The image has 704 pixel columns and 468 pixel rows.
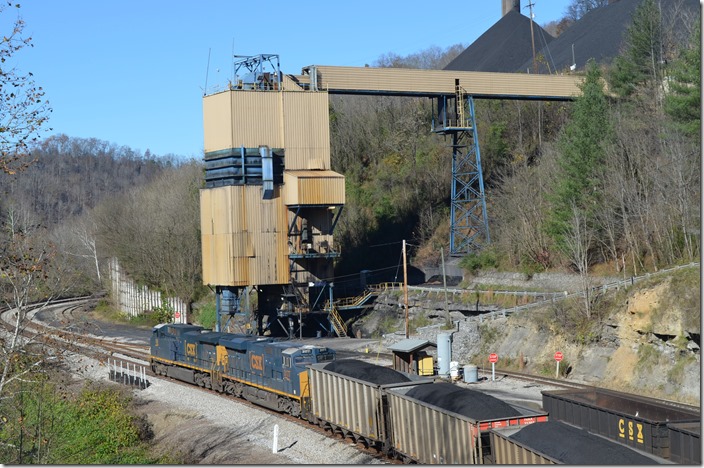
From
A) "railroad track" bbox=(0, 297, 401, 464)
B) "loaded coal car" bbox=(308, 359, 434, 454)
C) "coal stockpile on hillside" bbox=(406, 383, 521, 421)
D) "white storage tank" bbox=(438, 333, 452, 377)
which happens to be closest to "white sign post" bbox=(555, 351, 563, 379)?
"white storage tank" bbox=(438, 333, 452, 377)

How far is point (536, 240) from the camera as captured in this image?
5488 centimetres

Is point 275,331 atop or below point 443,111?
below

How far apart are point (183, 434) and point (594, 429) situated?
50.5 ft

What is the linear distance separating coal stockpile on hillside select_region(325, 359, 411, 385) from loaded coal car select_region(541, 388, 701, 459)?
17.4 feet

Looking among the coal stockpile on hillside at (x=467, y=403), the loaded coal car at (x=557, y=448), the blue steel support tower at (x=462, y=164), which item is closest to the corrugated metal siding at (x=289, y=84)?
the blue steel support tower at (x=462, y=164)

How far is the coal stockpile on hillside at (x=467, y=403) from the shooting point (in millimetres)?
20816

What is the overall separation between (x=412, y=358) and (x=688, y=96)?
69.0 feet

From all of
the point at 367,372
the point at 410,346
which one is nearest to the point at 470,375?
the point at 410,346

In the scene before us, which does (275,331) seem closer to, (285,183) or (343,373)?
(285,183)

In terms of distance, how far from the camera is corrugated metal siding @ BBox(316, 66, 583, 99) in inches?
2309

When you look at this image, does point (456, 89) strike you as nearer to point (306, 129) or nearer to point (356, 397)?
point (306, 129)

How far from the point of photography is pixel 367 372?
27328 mm

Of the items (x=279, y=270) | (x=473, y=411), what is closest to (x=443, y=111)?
(x=279, y=270)

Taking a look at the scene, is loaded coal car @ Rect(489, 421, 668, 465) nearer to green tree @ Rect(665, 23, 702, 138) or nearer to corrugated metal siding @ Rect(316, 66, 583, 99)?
green tree @ Rect(665, 23, 702, 138)
